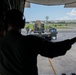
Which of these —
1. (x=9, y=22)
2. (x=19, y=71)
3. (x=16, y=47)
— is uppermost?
(x=9, y=22)

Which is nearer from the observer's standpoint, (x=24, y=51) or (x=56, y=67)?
(x=24, y=51)

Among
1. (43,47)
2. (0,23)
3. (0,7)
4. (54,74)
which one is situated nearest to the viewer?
(43,47)

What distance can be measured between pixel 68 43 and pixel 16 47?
0.40 meters

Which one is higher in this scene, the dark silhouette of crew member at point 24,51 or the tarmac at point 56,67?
the dark silhouette of crew member at point 24,51

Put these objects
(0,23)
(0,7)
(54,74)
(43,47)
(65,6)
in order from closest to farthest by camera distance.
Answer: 1. (43,47)
2. (0,23)
3. (0,7)
4. (54,74)
5. (65,6)

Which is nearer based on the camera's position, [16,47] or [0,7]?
[16,47]

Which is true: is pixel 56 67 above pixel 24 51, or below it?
below

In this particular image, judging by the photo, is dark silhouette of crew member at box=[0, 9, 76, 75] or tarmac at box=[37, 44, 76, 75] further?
tarmac at box=[37, 44, 76, 75]

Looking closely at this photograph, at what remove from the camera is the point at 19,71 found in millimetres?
1965

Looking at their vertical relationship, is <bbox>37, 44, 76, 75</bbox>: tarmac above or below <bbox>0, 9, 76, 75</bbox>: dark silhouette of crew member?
below

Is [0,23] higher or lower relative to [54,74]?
higher

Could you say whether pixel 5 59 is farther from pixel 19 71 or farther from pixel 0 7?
pixel 0 7

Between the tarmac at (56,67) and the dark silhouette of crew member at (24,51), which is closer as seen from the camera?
the dark silhouette of crew member at (24,51)

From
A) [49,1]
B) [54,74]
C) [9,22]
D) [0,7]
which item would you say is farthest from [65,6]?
[9,22]
